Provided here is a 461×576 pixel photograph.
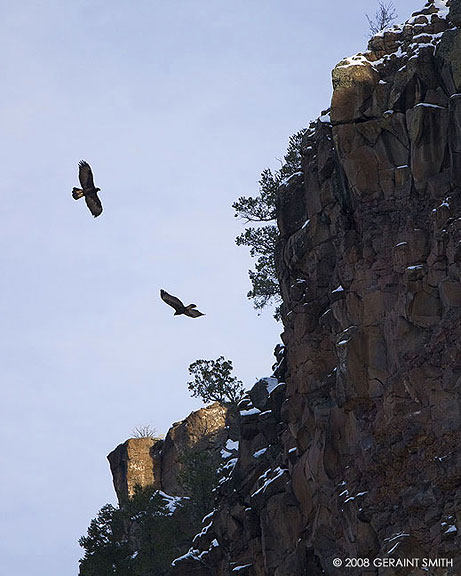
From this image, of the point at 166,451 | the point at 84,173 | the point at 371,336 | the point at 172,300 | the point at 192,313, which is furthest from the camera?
the point at 166,451

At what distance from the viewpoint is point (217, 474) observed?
42.8 meters

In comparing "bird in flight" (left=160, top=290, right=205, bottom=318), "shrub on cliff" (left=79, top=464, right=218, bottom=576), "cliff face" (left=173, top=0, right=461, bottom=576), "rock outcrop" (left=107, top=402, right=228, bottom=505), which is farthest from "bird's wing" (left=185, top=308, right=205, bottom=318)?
"rock outcrop" (left=107, top=402, right=228, bottom=505)

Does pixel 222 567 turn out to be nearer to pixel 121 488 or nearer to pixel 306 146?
pixel 306 146

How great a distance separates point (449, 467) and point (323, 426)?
5.86 m

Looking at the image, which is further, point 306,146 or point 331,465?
point 306,146

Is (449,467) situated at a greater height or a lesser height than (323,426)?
lesser

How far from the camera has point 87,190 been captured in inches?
1056

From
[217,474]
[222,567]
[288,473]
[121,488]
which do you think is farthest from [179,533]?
[121,488]

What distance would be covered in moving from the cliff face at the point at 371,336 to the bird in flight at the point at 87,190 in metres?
8.46

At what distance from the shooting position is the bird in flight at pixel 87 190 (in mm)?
26531

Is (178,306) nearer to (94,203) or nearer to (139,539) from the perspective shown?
(94,203)

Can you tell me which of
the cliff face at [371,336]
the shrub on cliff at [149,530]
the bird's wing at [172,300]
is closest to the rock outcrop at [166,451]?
the shrub on cliff at [149,530]

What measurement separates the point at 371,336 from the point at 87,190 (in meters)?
9.36

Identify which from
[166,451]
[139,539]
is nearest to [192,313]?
[139,539]
